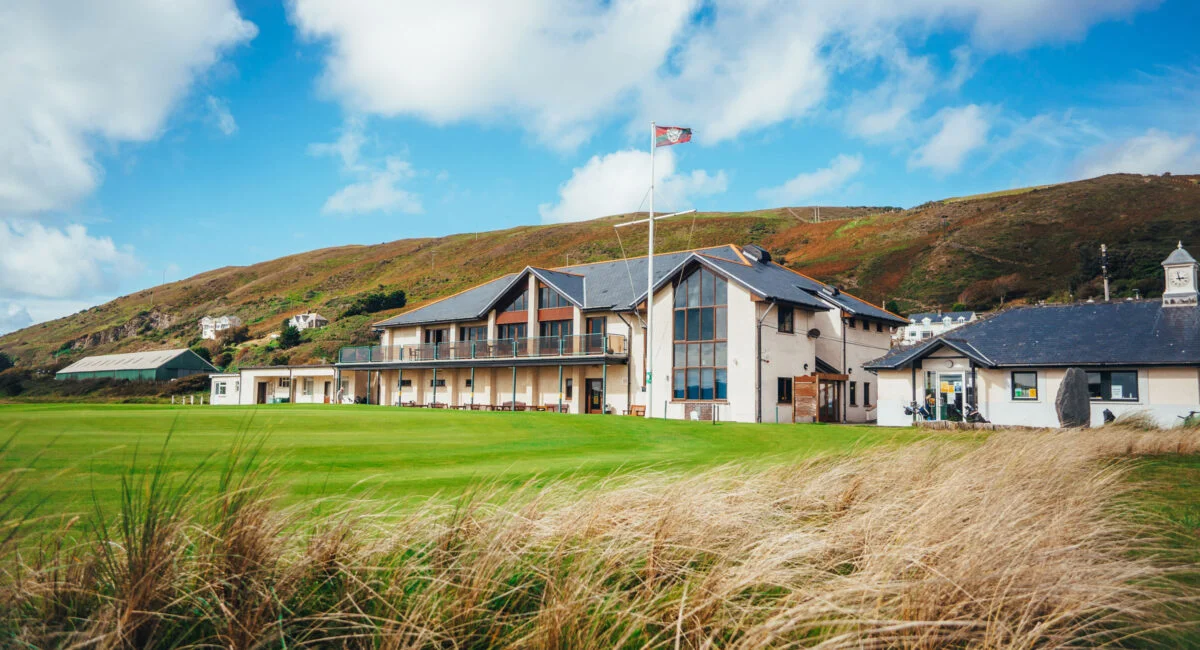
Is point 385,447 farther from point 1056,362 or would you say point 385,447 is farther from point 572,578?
point 1056,362

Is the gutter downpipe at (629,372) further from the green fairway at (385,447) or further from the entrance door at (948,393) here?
the entrance door at (948,393)

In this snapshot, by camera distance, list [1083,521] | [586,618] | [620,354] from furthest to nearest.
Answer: [620,354] → [1083,521] → [586,618]

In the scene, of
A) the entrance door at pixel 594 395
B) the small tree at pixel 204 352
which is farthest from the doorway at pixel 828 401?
the small tree at pixel 204 352

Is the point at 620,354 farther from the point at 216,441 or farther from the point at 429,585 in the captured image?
the point at 429,585

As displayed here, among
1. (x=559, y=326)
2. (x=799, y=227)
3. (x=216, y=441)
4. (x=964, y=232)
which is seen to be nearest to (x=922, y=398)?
(x=559, y=326)

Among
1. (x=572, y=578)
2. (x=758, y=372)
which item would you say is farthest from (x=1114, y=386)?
(x=572, y=578)

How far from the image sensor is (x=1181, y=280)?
29.0 meters

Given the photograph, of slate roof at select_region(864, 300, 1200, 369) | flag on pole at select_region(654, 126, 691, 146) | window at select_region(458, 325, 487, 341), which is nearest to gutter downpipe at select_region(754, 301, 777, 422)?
slate roof at select_region(864, 300, 1200, 369)

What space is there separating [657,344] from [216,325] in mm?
81001

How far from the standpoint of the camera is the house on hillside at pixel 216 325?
95.2 metres

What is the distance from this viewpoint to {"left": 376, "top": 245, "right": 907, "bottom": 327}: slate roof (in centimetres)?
3422

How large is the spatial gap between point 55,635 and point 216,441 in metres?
10.1

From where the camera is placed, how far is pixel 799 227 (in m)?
118

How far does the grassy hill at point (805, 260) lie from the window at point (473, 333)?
2869cm
